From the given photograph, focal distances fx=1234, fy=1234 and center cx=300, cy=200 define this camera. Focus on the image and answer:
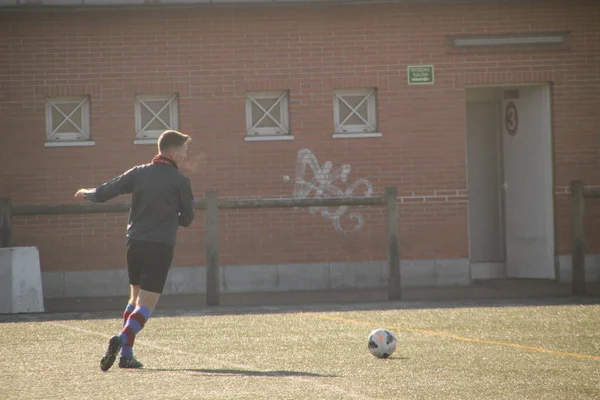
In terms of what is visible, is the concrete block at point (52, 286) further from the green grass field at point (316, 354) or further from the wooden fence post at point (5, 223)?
the green grass field at point (316, 354)

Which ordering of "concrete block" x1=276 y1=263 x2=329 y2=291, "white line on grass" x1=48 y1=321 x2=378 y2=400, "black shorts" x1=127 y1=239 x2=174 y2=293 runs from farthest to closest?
"concrete block" x1=276 y1=263 x2=329 y2=291 < "black shorts" x1=127 y1=239 x2=174 y2=293 < "white line on grass" x1=48 y1=321 x2=378 y2=400

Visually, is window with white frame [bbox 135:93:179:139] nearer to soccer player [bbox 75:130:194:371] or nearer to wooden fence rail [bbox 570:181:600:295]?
wooden fence rail [bbox 570:181:600:295]

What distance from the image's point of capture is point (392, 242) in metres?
15.1

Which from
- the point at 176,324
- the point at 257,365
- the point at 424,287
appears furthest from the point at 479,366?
the point at 424,287

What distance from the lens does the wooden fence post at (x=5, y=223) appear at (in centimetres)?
1441

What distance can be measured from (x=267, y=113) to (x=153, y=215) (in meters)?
8.68

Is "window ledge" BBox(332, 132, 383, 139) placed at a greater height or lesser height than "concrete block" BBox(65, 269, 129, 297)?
greater

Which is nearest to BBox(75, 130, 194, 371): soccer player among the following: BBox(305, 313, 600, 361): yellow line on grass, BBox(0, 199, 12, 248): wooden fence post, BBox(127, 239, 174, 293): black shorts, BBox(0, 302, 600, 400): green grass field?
BBox(127, 239, 174, 293): black shorts

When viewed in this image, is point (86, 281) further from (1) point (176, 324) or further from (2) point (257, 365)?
(2) point (257, 365)

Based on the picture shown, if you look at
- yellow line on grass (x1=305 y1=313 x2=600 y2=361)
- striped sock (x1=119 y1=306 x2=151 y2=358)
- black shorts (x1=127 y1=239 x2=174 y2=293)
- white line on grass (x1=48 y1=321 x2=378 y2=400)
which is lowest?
yellow line on grass (x1=305 y1=313 x2=600 y2=361)

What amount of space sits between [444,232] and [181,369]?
9666 mm

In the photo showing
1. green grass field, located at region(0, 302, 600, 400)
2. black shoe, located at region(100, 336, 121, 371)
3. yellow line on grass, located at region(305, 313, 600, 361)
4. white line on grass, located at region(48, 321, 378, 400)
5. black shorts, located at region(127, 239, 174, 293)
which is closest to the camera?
white line on grass, located at region(48, 321, 378, 400)

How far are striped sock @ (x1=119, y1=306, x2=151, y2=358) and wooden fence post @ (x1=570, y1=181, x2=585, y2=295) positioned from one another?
7.56 metres

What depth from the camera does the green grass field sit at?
7781 millimetres
